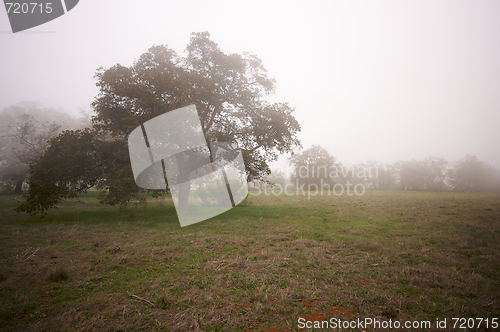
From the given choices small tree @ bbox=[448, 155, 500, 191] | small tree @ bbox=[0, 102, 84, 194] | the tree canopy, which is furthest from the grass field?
small tree @ bbox=[448, 155, 500, 191]

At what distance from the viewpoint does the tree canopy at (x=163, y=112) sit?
45.0 feet

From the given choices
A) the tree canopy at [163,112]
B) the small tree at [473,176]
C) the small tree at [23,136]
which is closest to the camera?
the tree canopy at [163,112]

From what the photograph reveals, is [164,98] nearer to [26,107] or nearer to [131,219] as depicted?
[131,219]

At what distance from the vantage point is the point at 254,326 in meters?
3.93

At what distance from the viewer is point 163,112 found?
14859mm

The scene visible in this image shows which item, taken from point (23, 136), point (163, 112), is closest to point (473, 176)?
point (163, 112)

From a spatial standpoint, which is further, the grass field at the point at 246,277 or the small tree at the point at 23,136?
the small tree at the point at 23,136

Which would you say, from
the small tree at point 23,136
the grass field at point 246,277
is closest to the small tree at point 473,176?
the grass field at point 246,277

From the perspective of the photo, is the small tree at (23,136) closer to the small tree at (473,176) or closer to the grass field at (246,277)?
the grass field at (246,277)

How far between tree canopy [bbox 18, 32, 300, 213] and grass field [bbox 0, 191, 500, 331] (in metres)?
3.30

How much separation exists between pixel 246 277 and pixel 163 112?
12281 mm

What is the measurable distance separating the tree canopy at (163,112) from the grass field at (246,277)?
330 cm

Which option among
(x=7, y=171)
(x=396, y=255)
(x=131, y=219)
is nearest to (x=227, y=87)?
(x=131, y=219)

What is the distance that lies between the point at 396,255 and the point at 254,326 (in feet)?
19.7
